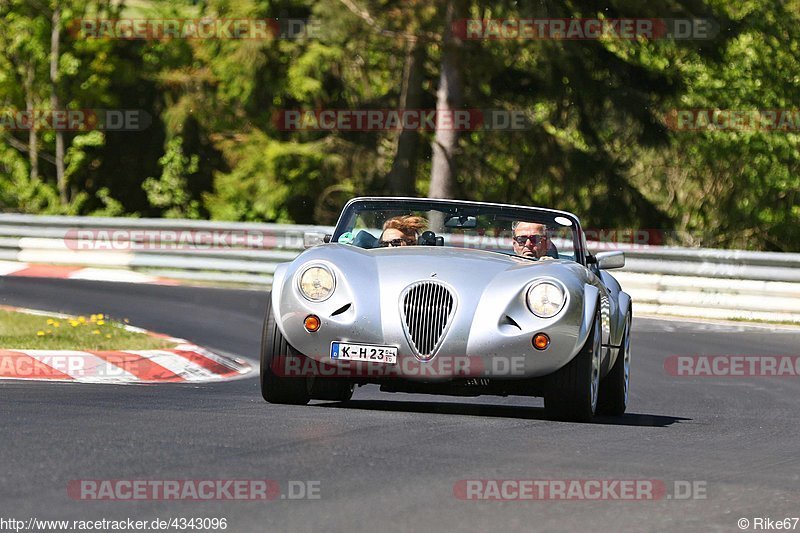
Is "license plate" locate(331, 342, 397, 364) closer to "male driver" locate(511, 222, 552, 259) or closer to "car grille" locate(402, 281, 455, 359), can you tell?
"car grille" locate(402, 281, 455, 359)

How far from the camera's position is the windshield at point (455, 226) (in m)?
9.59

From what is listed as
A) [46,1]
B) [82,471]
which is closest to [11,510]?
[82,471]

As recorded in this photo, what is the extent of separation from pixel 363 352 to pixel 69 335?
5.05 m

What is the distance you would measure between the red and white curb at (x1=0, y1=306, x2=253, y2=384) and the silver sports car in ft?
8.29

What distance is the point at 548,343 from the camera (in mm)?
8375

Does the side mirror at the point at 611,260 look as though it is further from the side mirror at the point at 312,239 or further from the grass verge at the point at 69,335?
the grass verge at the point at 69,335

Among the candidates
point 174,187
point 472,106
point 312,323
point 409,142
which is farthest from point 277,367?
point 174,187

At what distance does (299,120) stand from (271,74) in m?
2.18

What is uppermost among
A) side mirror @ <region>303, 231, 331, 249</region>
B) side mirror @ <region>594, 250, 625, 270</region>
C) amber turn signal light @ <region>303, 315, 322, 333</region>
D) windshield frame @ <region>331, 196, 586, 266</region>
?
windshield frame @ <region>331, 196, 586, 266</region>

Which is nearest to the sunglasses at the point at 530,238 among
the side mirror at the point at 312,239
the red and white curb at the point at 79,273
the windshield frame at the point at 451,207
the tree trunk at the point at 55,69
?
the windshield frame at the point at 451,207

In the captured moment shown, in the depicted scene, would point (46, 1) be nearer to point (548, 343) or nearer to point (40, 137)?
point (40, 137)

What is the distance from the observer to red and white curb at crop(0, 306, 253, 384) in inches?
432

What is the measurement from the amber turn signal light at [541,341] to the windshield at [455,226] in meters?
1.16

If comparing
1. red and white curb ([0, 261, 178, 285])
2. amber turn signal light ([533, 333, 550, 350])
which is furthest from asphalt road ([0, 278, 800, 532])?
red and white curb ([0, 261, 178, 285])
